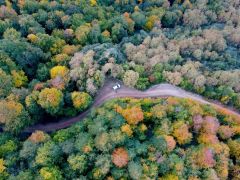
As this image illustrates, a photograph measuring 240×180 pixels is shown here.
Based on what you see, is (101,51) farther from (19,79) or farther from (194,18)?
(194,18)

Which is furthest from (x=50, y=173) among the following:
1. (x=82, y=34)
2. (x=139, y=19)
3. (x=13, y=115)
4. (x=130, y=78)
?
(x=139, y=19)

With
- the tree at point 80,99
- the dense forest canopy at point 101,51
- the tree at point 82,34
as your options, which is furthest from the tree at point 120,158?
the tree at point 82,34

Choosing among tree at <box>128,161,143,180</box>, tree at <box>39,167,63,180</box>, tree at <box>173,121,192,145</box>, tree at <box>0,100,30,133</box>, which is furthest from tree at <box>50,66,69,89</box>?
tree at <box>173,121,192,145</box>

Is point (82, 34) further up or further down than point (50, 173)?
further up

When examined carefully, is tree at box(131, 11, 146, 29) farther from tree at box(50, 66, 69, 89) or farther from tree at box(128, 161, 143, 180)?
tree at box(128, 161, 143, 180)

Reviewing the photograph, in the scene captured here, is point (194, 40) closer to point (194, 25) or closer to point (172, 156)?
point (194, 25)

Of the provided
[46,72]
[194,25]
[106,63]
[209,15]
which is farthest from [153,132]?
[209,15]
